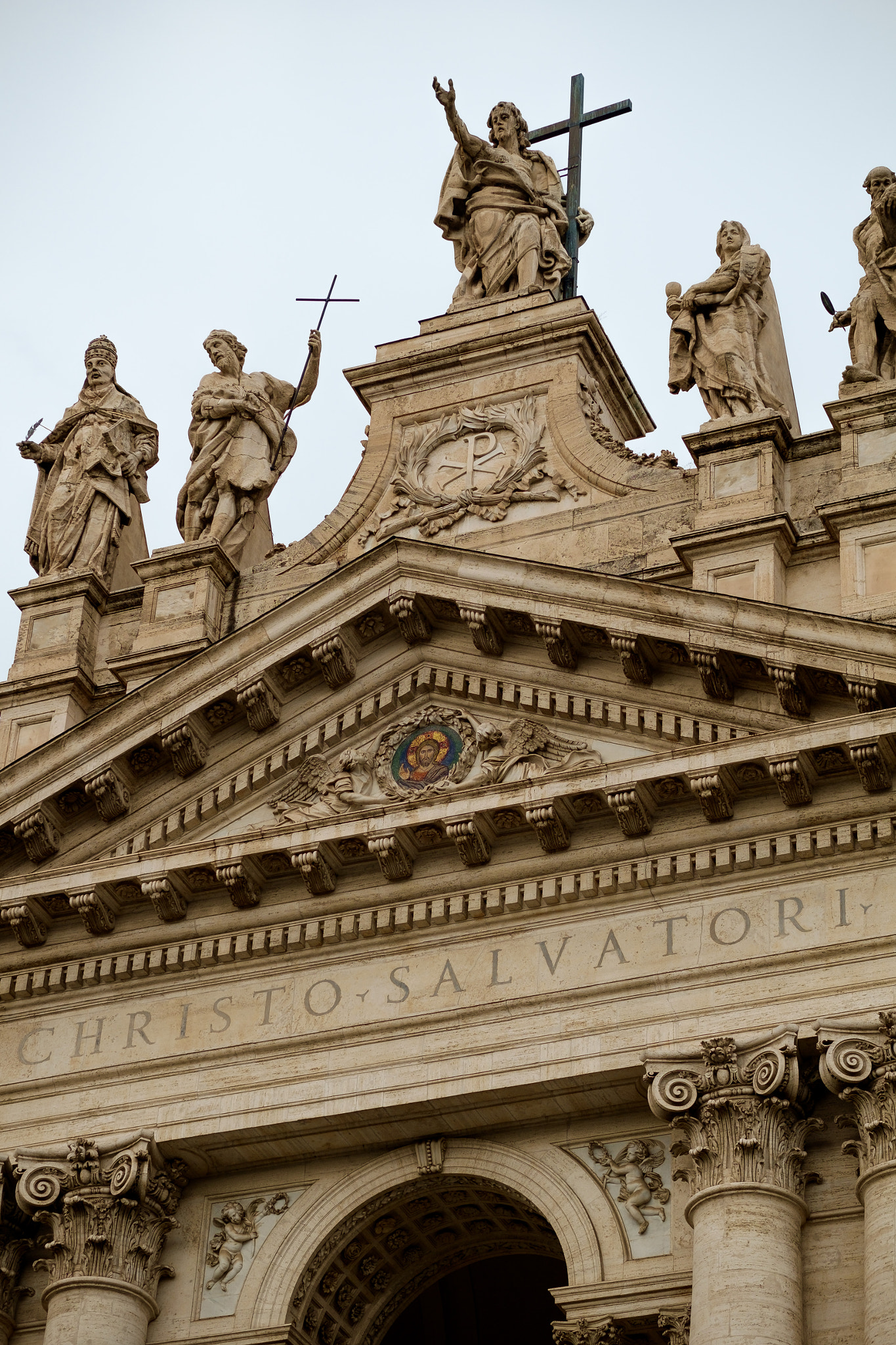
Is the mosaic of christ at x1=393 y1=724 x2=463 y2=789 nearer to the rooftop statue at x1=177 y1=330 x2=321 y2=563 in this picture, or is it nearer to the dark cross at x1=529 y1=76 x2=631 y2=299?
the rooftop statue at x1=177 y1=330 x2=321 y2=563

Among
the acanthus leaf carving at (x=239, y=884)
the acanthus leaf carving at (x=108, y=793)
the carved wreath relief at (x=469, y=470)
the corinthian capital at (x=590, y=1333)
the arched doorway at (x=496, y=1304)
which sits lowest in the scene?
the corinthian capital at (x=590, y=1333)

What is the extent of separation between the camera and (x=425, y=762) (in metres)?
20.0

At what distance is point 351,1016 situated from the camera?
62.5ft

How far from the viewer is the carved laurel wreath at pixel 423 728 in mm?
19766

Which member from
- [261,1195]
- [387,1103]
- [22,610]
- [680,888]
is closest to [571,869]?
[680,888]

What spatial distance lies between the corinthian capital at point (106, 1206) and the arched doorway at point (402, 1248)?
1.15m

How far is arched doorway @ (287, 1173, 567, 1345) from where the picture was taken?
18875mm

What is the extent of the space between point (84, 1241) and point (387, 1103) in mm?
2406

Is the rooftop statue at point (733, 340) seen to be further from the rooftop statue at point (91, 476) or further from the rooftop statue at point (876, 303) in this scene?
the rooftop statue at point (91, 476)

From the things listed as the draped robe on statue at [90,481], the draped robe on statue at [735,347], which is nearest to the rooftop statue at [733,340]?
the draped robe on statue at [735,347]

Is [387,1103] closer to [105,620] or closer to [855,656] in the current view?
[855,656]

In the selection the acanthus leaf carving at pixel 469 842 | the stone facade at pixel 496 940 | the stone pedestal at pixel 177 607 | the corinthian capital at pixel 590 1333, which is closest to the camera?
the corinthian capital at pixel 590 1333

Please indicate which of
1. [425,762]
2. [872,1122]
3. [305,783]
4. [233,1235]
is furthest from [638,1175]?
[305,783]

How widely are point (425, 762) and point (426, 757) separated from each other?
64mm
